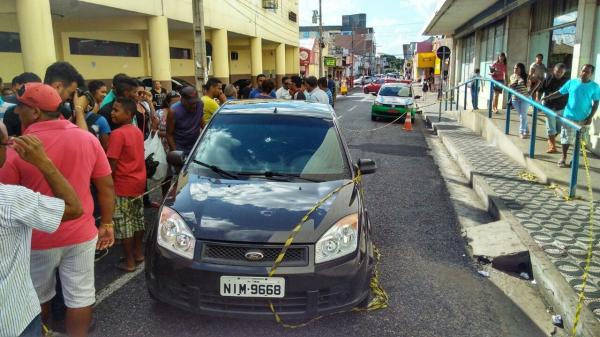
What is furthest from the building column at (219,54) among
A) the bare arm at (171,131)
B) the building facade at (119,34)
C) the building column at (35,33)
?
the bare arm at (171,131)

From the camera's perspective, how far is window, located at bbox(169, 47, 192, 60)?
2545 cm

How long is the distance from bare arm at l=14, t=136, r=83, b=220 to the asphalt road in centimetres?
144

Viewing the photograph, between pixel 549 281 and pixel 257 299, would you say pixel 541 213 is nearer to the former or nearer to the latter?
pixel 549 281

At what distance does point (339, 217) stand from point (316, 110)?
179 cm

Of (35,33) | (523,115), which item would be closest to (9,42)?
(35,33)

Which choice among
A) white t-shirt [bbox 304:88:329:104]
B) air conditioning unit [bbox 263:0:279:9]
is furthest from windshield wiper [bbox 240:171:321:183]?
air conditioning unit [bbox 263:0:279:9]

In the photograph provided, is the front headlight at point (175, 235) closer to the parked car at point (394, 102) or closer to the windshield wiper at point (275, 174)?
the windshield wiper at point (275, 174)

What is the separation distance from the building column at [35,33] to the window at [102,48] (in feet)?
21.7

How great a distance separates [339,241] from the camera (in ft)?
10.9

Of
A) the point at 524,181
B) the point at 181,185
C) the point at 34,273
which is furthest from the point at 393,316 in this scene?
the point at 524,181

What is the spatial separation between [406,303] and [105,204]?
2489 mm

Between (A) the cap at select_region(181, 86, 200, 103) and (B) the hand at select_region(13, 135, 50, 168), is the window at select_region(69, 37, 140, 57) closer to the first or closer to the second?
(A) the cap at select_region(181, 86, 200, 103)

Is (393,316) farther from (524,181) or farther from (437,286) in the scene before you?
(524,181)

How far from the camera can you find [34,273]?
9.02 feet
